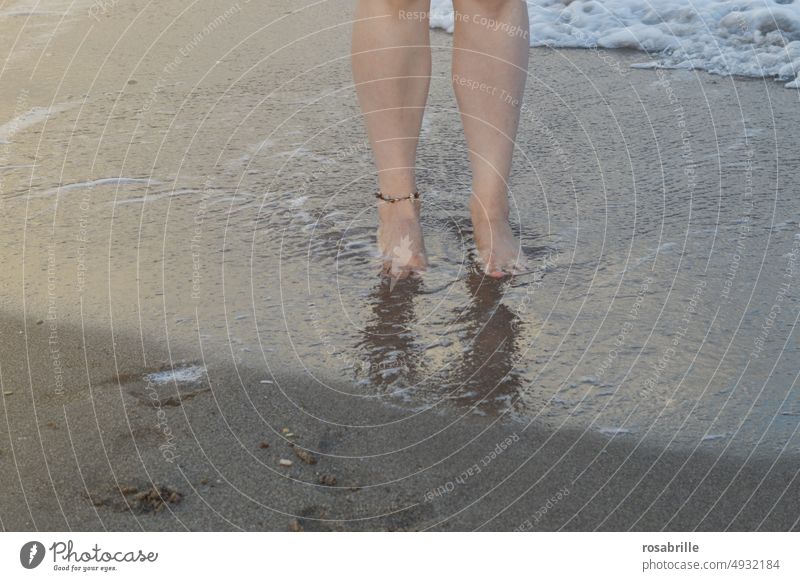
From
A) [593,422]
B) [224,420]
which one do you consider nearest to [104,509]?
[224,420]

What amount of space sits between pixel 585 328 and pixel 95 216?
136cm

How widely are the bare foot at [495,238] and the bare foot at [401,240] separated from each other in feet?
0.45

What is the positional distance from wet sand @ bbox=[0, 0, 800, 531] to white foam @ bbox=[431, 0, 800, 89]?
0.76 ft

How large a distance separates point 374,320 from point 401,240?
304 mm

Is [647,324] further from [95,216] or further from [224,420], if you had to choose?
[95,216]

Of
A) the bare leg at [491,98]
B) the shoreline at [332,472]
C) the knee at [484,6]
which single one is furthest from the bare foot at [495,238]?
the shoreline at [332,472]

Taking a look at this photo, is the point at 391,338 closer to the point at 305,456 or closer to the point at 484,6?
the point at 305,456

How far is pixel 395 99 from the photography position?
2721mm

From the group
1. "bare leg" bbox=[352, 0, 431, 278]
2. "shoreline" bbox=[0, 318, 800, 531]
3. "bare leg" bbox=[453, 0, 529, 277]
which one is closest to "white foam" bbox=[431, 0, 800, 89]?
"bare leg" bbox=[453, 0, 529, 277]

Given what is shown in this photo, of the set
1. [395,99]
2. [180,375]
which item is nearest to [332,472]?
[180,375]

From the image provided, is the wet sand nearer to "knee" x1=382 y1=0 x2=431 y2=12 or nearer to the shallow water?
the shallow water

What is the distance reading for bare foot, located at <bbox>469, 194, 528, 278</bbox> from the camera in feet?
8.56

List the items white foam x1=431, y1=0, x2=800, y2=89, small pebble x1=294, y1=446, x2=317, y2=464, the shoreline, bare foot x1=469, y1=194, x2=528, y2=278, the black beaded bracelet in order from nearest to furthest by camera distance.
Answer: the shoreline → small pebble x1=294, y1=446, x2=317, y2=464 → bare foot x1=469, y1=194, x2=528, y2=278 → the black beaded bracelet → white foam x1=431, y1=0, x2=800, y2=89

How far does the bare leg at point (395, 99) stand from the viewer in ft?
8.69
